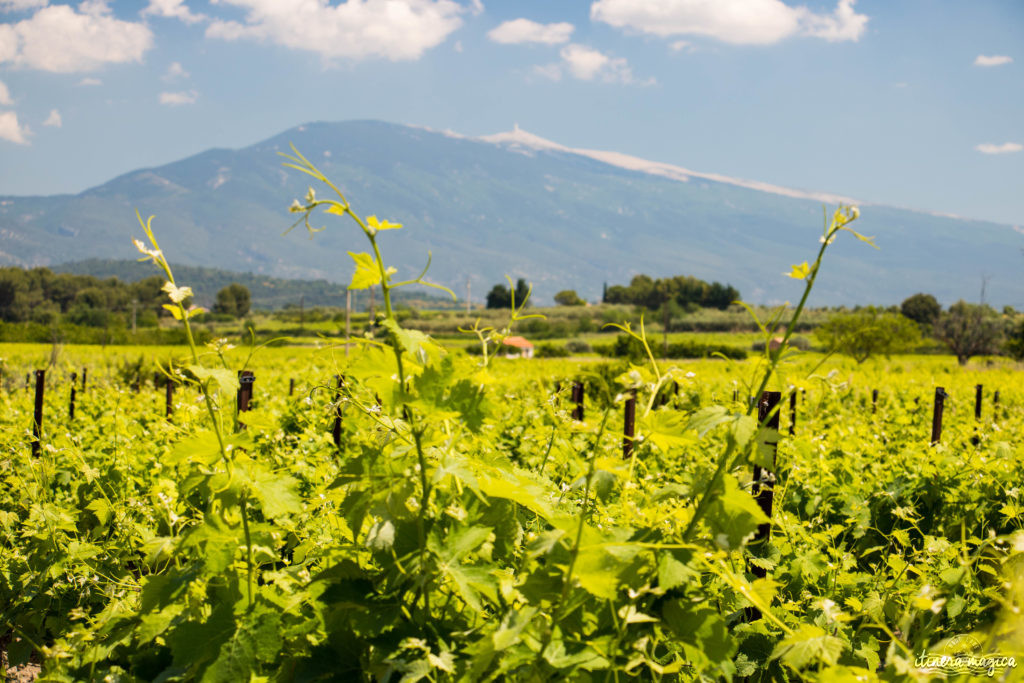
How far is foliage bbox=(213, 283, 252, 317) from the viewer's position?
4267 inches

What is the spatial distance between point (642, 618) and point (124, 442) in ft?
13.9

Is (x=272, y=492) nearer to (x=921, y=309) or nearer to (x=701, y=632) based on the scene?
(x=701, y=632)

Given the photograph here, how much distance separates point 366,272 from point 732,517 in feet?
3.11

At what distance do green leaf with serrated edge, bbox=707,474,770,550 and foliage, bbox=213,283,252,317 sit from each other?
113425 mm

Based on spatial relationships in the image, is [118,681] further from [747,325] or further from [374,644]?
[747,325]

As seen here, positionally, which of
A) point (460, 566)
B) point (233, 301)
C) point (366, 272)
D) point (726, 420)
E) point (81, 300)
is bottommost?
point (81, 300)

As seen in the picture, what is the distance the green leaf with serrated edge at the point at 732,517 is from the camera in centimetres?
147

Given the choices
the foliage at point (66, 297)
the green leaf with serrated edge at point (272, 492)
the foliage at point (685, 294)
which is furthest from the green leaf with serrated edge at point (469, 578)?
the foliage at point (685, 294)

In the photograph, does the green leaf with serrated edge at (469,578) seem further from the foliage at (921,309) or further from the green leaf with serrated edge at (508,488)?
the foliage at (921,309)

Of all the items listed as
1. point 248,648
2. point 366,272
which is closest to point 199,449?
point 248,648

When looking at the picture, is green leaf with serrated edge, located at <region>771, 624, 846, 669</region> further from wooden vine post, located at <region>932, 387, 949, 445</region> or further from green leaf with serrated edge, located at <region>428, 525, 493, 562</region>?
wooden vine post, located at <region>932, 387, 949, 445</region>

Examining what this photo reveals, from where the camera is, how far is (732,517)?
1500mm

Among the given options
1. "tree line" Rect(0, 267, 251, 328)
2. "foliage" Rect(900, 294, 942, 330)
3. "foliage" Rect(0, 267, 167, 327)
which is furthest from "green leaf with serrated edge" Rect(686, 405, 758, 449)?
Answer: "foliage" Rect(0, 267, 167, 327)

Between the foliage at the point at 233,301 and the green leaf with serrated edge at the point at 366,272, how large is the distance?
11314 cm
